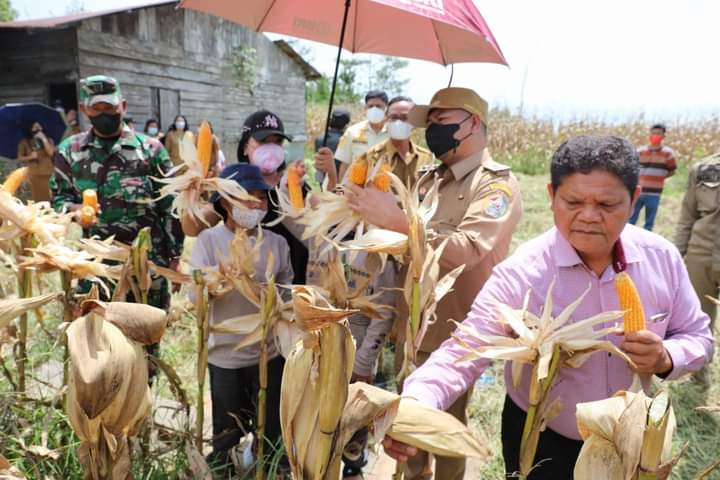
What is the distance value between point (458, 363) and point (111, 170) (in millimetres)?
2349

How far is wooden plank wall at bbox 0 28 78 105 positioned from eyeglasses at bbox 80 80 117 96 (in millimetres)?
6834

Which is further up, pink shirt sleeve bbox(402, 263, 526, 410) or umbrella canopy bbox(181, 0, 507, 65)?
umbrella canopy bbox(181, 0, 507, 65)

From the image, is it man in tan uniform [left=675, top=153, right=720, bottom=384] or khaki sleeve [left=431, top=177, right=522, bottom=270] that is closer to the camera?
khaki sleeve [left=431, top=177, right=522, bottom=270]

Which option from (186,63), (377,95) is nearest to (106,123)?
(377,95)

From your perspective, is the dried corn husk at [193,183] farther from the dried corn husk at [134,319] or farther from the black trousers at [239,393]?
the black trousers at [239,393]

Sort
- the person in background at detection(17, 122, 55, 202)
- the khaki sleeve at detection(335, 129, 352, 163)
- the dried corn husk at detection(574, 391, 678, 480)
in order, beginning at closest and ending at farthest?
1. the dried corn husk at detection(574, 391, 678, 480)
2. the khaki sleeve at detection(335, 129, 352, 163)
3. the person in background at detection(17, 122, 55, 202)

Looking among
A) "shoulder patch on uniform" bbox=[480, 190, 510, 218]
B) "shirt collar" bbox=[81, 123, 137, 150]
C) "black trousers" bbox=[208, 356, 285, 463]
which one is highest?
"shirt collar" bbox=[81, 123, 137, 150]

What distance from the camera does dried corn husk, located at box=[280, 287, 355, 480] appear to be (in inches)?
25.8

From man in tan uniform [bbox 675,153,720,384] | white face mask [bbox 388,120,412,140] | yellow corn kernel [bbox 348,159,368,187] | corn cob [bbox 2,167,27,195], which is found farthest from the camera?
man in tan uniform [bbox 675,153,720,384]

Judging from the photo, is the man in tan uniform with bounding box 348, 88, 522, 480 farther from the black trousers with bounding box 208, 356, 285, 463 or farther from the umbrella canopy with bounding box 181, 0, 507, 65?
the black trousers with bounding box 208, 356, 285, 463

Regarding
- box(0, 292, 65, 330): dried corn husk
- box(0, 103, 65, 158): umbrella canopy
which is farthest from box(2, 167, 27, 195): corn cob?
box(0, 103, 65, 158): umbrella canopy

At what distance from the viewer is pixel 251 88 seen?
12.9 m

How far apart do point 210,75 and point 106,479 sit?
12025mm

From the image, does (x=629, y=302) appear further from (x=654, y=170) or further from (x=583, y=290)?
(x=654, y=170)
